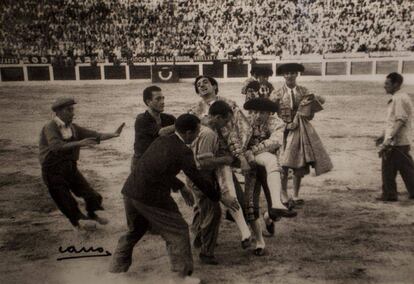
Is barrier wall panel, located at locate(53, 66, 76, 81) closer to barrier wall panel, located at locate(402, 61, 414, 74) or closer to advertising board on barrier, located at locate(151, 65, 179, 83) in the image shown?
advertising board on barrier, located at locate(151, 65, 179, 83)

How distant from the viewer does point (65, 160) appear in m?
3.09

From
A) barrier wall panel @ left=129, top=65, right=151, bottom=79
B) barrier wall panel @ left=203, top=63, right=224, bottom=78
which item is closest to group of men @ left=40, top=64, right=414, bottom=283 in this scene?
barrier wall panel @ left=203, top=63, right=224, bottom=78

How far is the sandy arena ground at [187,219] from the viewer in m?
2.51

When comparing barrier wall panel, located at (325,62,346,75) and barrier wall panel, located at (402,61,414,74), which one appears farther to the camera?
barrier wall panel, located at (325,62,346,75)

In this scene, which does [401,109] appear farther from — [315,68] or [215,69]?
[215,69]

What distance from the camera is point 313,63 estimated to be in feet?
15.5

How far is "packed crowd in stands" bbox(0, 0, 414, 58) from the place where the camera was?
318 cm

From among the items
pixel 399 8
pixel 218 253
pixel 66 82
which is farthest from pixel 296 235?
pixel 66 82

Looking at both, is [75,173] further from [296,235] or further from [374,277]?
[374,277]

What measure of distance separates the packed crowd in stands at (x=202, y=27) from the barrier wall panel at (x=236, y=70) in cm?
12

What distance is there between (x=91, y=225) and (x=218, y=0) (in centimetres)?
210

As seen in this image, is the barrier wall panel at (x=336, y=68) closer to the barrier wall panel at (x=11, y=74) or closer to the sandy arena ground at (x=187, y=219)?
the sandy arena ground at (x=187, y=219)

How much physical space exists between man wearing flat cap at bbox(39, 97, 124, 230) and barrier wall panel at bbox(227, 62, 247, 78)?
160 cm

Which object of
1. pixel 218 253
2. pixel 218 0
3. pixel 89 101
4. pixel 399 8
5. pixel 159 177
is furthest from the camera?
pixel 89 101
